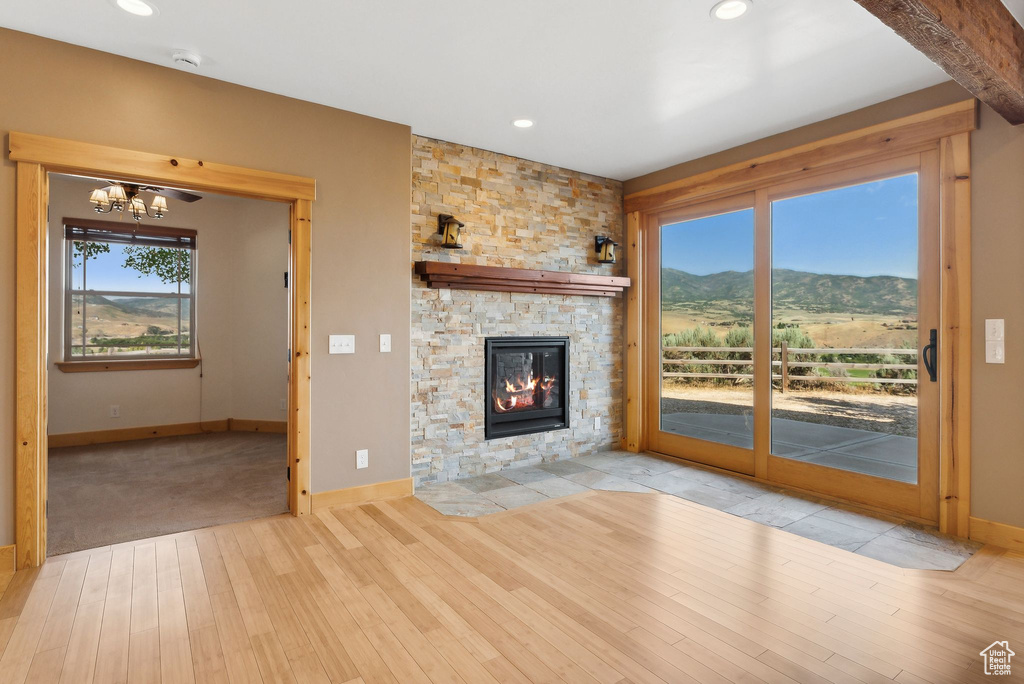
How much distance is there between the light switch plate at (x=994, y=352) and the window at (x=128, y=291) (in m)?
7.25

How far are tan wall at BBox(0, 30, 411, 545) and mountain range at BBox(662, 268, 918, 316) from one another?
253cm

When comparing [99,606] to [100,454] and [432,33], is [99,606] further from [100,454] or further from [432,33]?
[100,454]

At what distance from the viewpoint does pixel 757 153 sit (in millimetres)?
4230

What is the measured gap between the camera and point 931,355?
333cm

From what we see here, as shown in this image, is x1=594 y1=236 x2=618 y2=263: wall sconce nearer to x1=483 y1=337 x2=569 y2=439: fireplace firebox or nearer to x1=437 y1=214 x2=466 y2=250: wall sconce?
x1=483 y1=337 x2=569 y2=439: fireplace firebox

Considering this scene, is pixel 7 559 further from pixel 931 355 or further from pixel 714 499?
pixel 931 355

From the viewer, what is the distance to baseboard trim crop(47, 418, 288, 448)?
5633 millimetres

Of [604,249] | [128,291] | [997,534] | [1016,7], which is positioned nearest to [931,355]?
A: [997,534]

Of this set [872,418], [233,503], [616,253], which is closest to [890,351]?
[872,418]

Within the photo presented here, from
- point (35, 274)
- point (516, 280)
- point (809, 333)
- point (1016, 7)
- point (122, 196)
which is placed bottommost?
point (809, 333)

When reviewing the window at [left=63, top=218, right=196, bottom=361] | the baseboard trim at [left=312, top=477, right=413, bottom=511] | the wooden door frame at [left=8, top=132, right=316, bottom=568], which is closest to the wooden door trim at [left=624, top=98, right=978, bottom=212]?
the baseboard trim at [left=312, top=477, right=413, bottom=511]

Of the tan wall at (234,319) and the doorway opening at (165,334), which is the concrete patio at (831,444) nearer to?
the doorway opening at (165,334)

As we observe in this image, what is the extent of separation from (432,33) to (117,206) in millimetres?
4030

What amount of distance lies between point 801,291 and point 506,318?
2.28 meters
